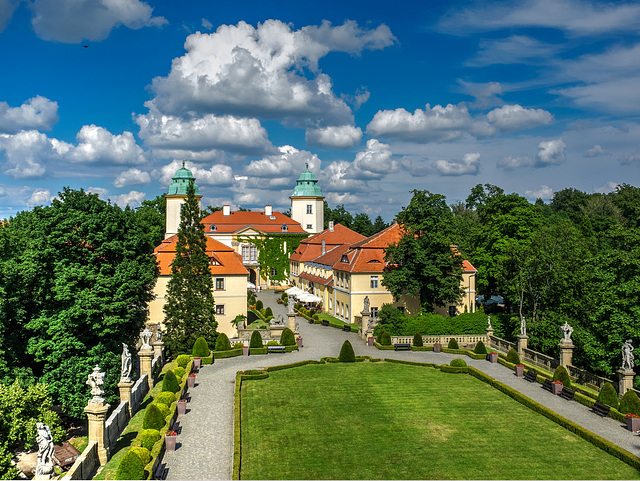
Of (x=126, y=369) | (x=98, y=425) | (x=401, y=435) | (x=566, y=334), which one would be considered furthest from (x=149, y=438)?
(x=566, y=334)

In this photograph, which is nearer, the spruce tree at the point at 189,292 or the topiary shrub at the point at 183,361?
the topiary shrub at the point at 183,361

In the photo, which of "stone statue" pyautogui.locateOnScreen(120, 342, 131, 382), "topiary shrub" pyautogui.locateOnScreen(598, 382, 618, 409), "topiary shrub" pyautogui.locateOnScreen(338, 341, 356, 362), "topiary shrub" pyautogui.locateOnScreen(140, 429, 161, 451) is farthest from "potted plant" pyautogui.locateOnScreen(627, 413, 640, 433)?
"stone statue" pyautogui.locateOnScreen(120, 342, 131, 382)

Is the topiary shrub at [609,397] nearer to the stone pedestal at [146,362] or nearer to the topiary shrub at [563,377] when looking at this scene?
the topiary shrub at [563,377]

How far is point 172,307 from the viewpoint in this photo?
38.9m

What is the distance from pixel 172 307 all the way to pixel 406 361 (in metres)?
17.4

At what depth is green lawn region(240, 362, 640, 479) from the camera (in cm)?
1909

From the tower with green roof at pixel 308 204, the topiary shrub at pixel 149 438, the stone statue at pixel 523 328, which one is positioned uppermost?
the tower with green roof at pixel 308 204

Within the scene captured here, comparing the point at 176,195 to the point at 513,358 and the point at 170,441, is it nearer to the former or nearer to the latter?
the point at 513,358

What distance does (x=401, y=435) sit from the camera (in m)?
22.6

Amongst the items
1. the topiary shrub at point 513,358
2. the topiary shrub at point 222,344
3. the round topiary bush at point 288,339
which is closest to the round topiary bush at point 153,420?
the topiary shrub at point 222,344

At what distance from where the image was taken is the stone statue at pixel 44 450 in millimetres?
15008

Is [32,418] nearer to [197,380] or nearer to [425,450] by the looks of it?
[197,380]

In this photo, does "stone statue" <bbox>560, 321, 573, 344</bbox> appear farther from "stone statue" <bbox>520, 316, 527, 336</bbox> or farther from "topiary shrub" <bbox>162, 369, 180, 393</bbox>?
"topiary shrub" <bbox>162, 369, 180, 393</bbox>

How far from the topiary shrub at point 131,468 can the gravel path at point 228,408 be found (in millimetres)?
2289
